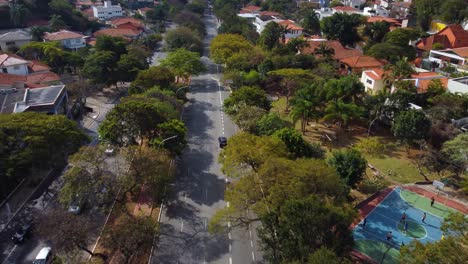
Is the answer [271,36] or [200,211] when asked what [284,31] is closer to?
[271,36]

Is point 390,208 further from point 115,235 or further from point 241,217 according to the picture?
point 115,235

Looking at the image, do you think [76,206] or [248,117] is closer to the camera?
[76,206]

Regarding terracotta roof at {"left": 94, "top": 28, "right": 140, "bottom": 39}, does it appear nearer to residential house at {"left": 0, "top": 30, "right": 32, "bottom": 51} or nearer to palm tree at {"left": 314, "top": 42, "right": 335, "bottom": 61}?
residential house at {"left": 0, "top": 30, "right": 32, "bottom": 51}

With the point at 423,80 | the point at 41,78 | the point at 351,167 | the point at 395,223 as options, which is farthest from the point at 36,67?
the point at 423,80

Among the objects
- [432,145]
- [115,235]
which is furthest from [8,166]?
[432,145]

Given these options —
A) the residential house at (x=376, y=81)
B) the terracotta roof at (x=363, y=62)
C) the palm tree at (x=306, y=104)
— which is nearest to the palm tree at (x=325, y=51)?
the terracotta roof at (x=363, y=62)

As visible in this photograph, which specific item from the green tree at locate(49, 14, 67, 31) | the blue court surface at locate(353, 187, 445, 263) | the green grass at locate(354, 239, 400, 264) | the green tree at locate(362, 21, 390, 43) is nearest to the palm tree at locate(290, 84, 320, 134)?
the blue court surface at locate(353, 187, 445, 263)
